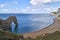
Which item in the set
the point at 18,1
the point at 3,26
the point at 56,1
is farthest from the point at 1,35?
the point at 56,1

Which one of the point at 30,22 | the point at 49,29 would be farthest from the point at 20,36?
the point at 49,29

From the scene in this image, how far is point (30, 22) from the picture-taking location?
3.87m

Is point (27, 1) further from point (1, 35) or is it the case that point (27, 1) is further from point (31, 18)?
point (1, 35)

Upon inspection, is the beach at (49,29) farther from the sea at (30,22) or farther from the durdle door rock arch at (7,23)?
the durdle door rock arch at (7,23)

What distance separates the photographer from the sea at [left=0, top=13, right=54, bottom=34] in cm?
378

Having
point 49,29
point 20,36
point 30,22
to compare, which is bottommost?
point 20,36

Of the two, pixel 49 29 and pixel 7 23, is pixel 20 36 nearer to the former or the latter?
pixel 7 23

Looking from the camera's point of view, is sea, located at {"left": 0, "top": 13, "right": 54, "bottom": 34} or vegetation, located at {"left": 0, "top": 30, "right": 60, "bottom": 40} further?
sea, located at {"left": 0, "top": 13, "right": 54, "bottom": 34}

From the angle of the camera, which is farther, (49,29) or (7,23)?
(49,29)

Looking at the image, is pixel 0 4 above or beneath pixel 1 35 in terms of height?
above

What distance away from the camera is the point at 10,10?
12.6ft

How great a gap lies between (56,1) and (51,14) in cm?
33

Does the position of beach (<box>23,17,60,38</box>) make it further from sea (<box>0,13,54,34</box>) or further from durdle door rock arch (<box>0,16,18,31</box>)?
durdle door rock arch (<box>0,16,18,31</box>)

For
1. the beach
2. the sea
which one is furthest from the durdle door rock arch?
the beach
